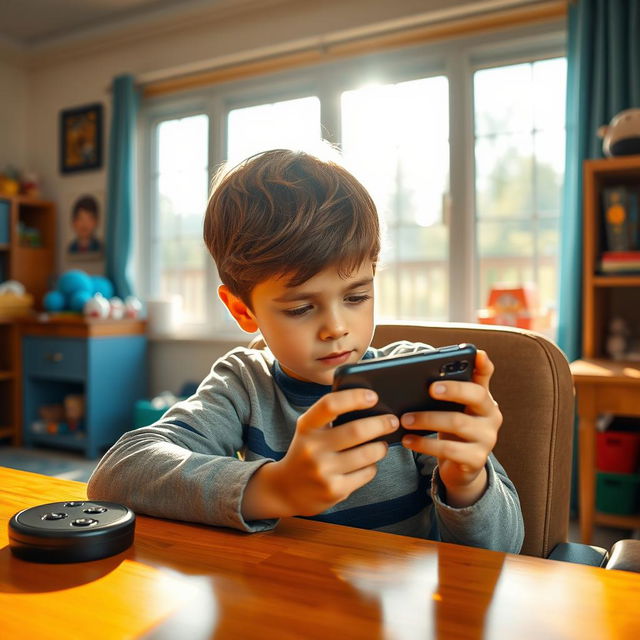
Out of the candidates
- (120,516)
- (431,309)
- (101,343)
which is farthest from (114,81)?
(120,516)

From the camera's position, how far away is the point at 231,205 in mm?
837

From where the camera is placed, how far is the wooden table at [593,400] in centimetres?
207

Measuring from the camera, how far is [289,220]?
784 mm

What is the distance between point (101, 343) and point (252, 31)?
199 centimetres

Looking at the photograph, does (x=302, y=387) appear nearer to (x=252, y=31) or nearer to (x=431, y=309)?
(x=431, y=309)

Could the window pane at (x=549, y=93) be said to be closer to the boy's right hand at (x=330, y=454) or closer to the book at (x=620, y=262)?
the book at (x=620, y=262)

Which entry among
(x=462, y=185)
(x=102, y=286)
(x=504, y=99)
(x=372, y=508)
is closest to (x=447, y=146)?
(x=462, y=185)

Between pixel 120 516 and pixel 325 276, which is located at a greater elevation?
pixel 325 276

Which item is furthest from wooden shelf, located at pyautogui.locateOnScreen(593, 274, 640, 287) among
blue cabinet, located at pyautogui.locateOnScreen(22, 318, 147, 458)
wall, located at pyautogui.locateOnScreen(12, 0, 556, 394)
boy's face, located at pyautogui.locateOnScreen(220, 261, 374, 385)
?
blue cabinet, located at pyautogui.locateOnScreen(22, 318, 147, 458)

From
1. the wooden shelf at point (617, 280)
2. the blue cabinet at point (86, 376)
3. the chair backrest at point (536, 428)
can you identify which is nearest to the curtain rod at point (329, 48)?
the wooden shelf at point (617, 280)

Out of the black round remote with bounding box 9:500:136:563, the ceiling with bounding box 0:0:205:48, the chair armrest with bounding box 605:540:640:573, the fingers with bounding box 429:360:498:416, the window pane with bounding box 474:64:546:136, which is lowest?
the chair armrest with bounding box 605:540:640:573

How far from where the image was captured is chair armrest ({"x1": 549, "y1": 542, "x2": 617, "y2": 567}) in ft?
2.53

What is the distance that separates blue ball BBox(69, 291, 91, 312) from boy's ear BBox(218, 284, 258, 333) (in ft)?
10.5

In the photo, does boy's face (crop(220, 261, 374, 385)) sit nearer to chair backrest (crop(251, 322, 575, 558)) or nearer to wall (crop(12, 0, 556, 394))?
chair backrest (crop(251, 322, 575, 558))
